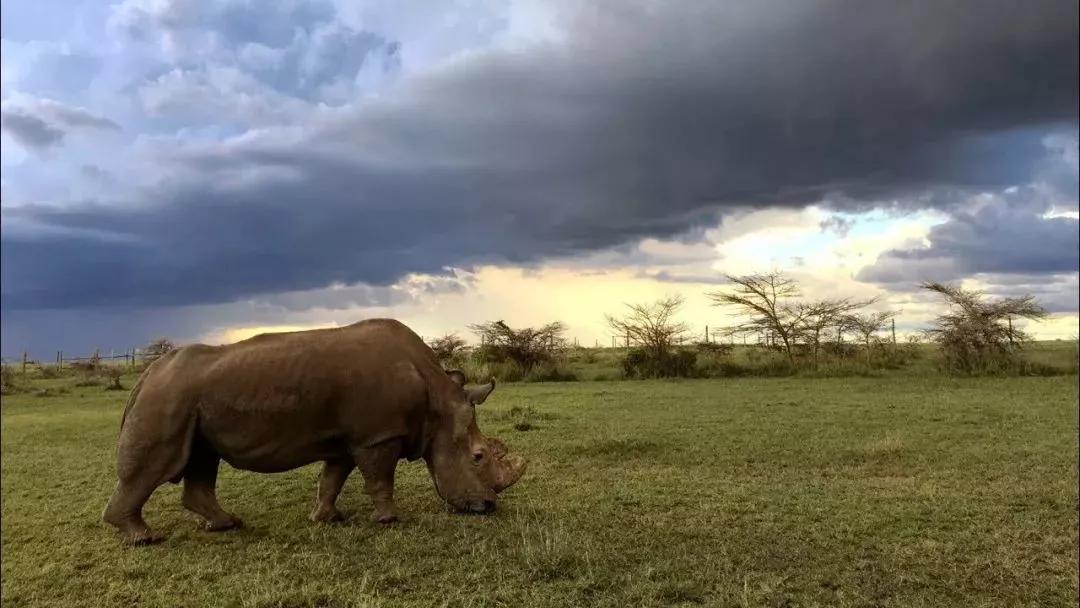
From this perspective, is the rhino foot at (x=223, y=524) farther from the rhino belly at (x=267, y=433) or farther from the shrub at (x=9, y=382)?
the shrub at (x=9, y=382)

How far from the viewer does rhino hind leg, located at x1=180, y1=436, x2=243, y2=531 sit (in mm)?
6773

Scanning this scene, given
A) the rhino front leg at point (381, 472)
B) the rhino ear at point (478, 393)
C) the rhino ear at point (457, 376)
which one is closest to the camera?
the rhino front leg at point (381, 472)

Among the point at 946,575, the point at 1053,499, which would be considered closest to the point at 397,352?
the point at 946,575

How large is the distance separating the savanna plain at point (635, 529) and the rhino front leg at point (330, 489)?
193 millimetres

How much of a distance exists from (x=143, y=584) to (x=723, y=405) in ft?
43.1

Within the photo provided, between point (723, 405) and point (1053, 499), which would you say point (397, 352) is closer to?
point (1053, 499)

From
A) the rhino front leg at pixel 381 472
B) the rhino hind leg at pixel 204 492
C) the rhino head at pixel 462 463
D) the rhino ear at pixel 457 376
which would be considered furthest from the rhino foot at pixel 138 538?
the rhino ear at pixel 457 376

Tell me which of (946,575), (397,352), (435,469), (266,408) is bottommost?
(946,575)

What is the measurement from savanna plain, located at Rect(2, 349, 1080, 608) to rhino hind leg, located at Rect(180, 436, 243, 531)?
0.16 meters

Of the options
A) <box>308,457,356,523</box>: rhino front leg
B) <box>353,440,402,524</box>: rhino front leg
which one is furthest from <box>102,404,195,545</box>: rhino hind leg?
<box>353,440,402,524</box>: rhino front leg

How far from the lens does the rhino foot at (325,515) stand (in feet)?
23.0

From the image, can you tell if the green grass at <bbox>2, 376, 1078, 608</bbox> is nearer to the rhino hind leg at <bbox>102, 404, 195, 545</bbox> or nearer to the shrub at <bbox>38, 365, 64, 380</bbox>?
the rhino hind leg at <bbox>102, 404, 195, 545</bbox>

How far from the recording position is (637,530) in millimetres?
6703

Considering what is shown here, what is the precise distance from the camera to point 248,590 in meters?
5.14
